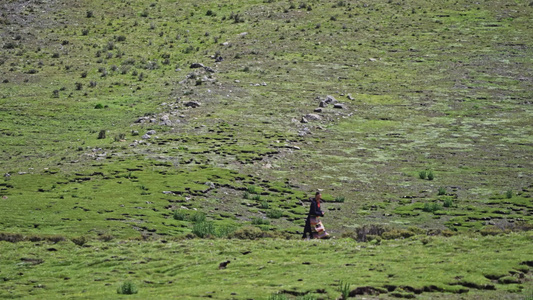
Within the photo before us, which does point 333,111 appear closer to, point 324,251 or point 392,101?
point 392,101

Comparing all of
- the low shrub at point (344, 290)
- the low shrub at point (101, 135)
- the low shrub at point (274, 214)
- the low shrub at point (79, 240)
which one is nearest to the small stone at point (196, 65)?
the low shrub at point (101, 135)

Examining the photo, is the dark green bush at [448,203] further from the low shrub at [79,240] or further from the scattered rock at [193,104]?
the scattered rock at [193,104]

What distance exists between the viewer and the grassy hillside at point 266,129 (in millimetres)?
27828

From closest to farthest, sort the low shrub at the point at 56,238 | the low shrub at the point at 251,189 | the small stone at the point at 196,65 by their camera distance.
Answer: the low shrub at the point at 56,238 < the low shrub at the point at 251,189 < the small stone at the point at 196,65

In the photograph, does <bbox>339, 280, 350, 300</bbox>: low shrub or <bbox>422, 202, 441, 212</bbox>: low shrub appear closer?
<bbox>339, 280, 350, 300</bbox>: low shrub

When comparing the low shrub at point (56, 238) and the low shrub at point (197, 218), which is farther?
the low shrub at point (197, 218)

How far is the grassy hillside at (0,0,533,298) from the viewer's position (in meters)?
27.8

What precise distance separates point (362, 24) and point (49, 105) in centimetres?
5272

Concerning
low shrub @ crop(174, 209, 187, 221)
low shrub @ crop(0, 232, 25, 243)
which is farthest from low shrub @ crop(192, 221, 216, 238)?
low shrub @ crop(0, 232, 25, 243)

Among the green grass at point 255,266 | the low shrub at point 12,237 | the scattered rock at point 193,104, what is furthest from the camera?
the scattered rock at point 193,104

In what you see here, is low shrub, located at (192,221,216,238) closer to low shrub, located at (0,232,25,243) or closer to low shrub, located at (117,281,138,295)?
low shrub, located at (0,232,25,243)

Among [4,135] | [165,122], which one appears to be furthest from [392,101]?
[4,135]

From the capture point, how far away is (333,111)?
63.0m

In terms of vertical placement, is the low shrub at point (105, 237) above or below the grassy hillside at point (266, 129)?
below
